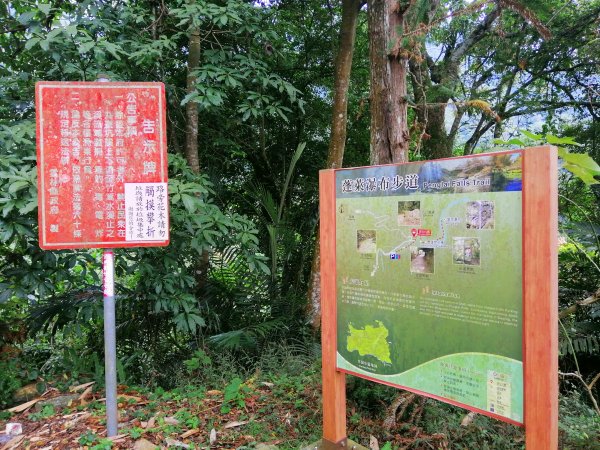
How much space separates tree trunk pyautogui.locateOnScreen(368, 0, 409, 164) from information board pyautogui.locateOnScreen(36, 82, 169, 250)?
5.22 ft

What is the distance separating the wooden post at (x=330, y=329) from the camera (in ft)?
8.79

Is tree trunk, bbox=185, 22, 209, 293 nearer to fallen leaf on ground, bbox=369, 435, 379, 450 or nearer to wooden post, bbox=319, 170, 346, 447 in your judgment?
wooden post, bbox=319, 170, 346, 447

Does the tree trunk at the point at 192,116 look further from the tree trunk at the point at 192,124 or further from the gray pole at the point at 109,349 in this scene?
the gray pole at the point at 109,349

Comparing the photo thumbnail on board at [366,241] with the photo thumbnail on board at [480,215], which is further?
the photo thumbnail on board at [366,241]

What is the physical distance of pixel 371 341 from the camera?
8.16ft

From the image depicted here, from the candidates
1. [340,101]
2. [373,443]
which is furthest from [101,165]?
[340,101]

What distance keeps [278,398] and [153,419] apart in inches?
36.2

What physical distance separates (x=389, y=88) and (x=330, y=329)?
73.8 inches

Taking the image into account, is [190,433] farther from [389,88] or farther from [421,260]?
[389,88]

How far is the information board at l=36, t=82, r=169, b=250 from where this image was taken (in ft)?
9.11

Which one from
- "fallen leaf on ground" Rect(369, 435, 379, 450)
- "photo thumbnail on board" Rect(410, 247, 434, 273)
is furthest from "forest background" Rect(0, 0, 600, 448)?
"photo thumbnail on board" Rect(410, 247, 434, 273)

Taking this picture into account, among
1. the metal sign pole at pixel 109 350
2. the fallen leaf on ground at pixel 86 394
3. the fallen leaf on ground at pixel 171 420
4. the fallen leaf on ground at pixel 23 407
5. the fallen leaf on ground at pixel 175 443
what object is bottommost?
the fallen leaf on ground at pixel 175 443

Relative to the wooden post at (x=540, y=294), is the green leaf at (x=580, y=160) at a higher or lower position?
higher

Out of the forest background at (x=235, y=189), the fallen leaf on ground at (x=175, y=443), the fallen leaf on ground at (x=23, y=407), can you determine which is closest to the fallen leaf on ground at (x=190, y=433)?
the fallen leaf on ground at (x=175, y=443)
